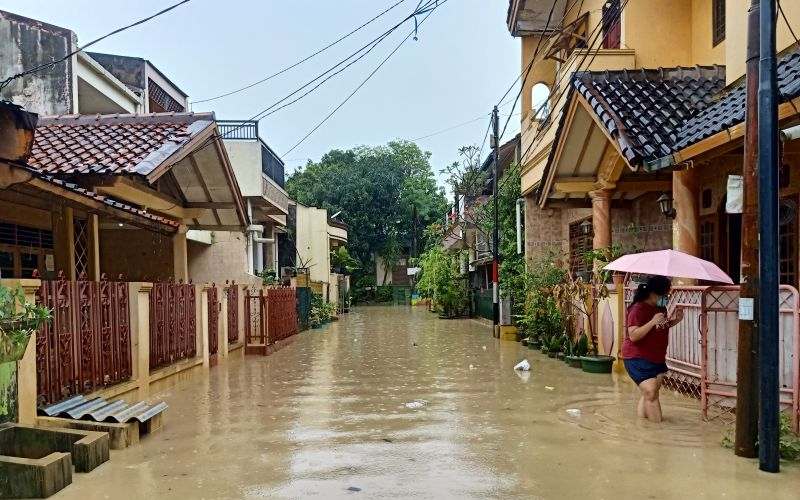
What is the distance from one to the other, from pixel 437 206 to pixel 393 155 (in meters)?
5.07

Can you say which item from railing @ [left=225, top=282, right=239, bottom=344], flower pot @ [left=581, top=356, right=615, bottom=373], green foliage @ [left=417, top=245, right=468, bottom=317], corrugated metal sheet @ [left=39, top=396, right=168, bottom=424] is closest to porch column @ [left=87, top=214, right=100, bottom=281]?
railing @ [left=225, top=282, right=239, bottom=344]

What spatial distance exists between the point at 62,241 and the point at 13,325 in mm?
5827

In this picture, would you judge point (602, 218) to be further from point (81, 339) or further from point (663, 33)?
point (81, 339)

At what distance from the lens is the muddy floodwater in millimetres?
4414

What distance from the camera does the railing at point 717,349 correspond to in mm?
5426

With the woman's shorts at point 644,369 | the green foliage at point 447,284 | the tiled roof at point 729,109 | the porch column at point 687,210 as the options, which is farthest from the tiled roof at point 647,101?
the green foliage at point 447,284

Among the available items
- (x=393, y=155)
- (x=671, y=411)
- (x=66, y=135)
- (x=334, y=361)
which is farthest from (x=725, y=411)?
(x=393, y=155)

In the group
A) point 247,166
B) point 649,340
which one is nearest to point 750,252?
point 649,340

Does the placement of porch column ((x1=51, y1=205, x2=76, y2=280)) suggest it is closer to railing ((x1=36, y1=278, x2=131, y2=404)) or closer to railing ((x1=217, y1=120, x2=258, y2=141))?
railing ((x1=36, y1=278, x2=131, y2=404))

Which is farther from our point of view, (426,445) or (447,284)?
(447,284)

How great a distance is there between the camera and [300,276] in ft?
76.0

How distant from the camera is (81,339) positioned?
695 centimetres

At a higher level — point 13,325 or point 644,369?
point 13,325

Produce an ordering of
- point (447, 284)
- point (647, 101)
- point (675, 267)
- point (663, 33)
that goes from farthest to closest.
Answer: point (447, 284) < point (663, 33) < point (647, 101) < point (675, 267)
